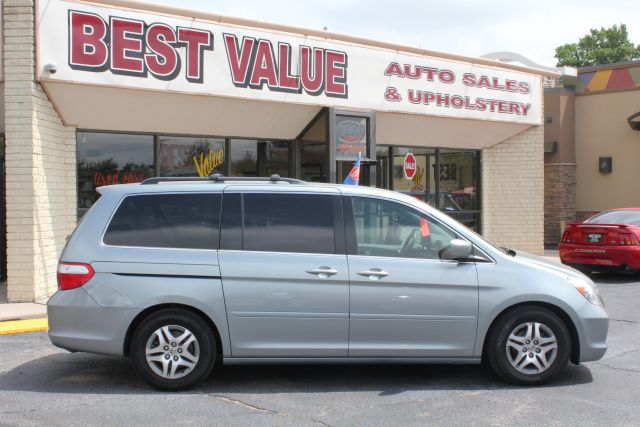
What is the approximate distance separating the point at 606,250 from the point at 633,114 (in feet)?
26.7

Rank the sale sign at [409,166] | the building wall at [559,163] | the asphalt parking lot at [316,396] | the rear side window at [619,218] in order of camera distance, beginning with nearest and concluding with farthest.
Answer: the asphalt parking lot at [316,396] < the rear side window at [619,218] < the sale sign at [409,166] < the building wall at [559,163]

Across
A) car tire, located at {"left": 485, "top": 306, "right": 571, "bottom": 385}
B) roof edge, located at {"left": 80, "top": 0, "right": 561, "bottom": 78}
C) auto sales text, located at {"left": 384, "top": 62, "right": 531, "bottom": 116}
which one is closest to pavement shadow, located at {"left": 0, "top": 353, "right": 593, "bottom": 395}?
car tire, located at {"left": 485, "top": 306, "right": 571, "bottom": 385}

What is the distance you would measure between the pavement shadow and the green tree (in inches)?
2233

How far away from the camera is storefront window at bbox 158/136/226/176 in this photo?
12789mm

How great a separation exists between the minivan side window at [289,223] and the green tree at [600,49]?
5723 centimetres

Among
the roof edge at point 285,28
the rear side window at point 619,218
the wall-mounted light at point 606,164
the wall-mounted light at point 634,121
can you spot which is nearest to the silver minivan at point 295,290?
the roof edge at point 285,28

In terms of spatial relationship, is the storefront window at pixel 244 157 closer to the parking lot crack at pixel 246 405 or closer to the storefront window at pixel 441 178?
the storefront window at pixel 441 178

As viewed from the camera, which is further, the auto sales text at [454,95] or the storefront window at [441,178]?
the storefront window at [441,178]

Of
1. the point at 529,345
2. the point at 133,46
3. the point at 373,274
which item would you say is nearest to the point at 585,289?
the point at 529,345

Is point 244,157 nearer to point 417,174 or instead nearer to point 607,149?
point 417,174

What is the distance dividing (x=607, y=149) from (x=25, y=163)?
52.1 feet

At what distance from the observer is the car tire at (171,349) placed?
5.77 metres

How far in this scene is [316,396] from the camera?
5.77 meters

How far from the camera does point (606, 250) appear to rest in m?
12.9
